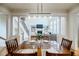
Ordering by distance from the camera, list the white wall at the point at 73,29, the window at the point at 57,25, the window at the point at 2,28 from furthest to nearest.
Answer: the window at the point at 57,25
the white wall at the point at 73,29
the window at the point at 2,28

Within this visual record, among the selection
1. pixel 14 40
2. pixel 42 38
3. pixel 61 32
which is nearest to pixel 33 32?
pixel 42 38

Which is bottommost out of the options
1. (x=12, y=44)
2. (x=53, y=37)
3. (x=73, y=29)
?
(x=12, y=44)

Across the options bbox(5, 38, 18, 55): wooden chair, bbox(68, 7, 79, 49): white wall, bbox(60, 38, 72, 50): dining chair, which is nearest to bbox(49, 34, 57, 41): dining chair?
bbox(60, 38, 72, 50): dining chair

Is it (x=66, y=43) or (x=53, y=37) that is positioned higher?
(x=53, y=37)

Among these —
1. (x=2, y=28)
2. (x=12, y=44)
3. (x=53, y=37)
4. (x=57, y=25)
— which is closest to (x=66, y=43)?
(x=53, y=37)

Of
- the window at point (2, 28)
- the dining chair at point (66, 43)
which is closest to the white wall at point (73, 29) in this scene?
the dining chair at point (66, 43)

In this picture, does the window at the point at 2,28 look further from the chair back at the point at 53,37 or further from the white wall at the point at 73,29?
the white wall at the point at 73,29

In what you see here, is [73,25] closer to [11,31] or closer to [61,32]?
[61,32]

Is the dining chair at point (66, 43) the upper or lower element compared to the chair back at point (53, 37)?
lower

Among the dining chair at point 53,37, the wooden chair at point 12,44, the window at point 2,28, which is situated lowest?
the wooden chair at point 12,44

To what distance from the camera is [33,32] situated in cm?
223

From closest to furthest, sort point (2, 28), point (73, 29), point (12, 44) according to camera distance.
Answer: point (2, 28) → point (73, 29) → point (12, 44)

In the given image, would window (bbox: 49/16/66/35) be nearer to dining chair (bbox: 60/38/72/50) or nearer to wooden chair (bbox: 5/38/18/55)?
dining chair (bbox: 60/38/72/50)

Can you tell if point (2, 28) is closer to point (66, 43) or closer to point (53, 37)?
point (53, 37)
